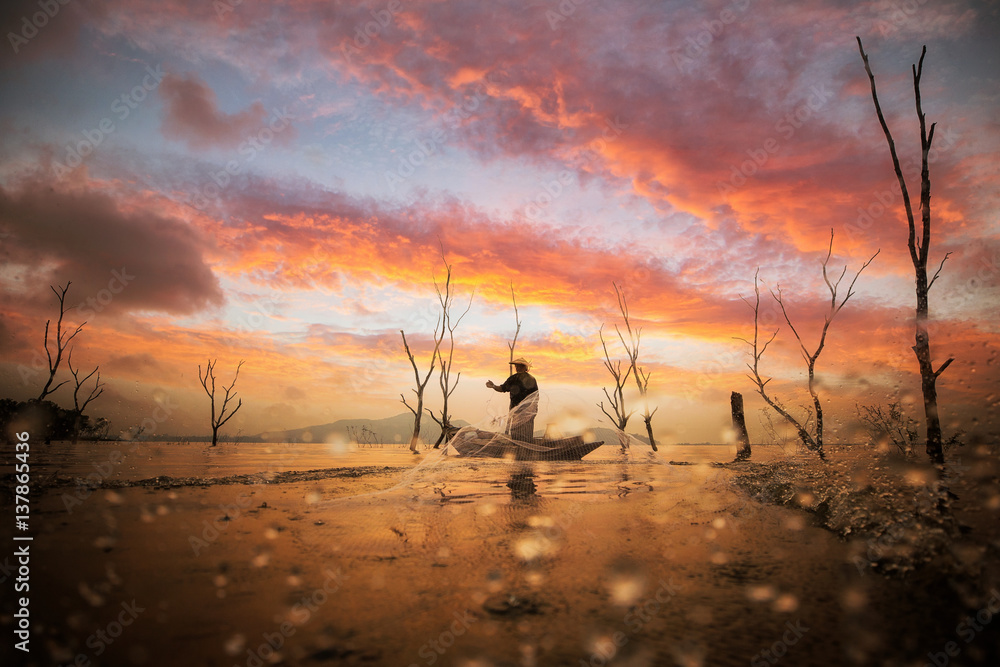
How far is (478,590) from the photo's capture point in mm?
2875

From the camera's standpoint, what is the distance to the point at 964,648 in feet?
6.97

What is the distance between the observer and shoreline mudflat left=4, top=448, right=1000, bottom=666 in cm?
211

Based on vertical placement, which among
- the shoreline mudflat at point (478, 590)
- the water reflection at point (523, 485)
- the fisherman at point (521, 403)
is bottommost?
the water reflection at point (523, 485)

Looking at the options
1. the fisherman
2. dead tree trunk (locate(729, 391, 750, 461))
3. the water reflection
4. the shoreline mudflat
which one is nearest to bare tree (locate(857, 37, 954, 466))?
the shoreline mudflat

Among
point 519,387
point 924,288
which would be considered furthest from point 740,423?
point 924,288

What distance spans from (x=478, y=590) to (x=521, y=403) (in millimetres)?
8971

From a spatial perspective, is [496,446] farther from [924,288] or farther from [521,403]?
[924,288]

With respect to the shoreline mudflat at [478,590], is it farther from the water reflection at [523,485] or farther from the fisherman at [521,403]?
the fisherman at [521,403]

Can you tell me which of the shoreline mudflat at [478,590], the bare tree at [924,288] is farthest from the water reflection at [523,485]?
the bare tree at [924,288]

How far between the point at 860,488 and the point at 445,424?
18309 millimetres

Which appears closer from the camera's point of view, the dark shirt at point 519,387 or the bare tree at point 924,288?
the bare tree at point 924,288

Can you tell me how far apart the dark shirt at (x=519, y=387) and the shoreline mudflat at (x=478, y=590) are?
7.38 metres

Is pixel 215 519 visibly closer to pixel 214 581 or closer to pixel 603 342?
pixel 214 581

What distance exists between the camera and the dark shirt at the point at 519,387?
12.6m
